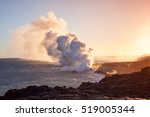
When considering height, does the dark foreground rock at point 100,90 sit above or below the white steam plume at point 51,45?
below

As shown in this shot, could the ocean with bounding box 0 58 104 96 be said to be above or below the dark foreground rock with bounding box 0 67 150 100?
above

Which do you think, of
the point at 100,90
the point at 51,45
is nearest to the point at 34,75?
the point at 51,45

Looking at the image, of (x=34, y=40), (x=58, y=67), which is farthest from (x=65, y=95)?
Answer: (x=34, y=40)

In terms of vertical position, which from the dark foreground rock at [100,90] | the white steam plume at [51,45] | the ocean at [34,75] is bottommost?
the dark foreground rock at [100,90]

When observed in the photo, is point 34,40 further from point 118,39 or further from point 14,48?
point 118,39

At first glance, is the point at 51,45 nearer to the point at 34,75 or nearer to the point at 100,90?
the point at 34,75
